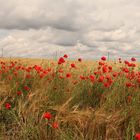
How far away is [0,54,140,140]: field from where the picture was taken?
418 cm

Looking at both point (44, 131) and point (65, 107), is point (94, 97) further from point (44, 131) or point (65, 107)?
point (44, 131)

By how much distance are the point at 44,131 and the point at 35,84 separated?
2.07m

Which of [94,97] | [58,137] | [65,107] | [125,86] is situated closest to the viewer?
[58,137]

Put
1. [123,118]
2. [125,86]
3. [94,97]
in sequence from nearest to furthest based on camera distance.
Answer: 1. [123,118]
2. [94,97]
3. [125,86]

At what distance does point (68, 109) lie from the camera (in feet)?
15.6

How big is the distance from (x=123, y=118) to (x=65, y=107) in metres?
0.88

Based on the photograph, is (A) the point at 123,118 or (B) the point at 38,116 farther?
(B) the point at 38,116

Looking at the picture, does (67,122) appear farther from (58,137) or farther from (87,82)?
(87,82)

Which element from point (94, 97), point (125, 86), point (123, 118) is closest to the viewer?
point (123, 118)

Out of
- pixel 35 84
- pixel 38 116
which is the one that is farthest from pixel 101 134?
pixel 35 84

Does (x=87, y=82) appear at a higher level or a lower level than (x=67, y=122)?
higher

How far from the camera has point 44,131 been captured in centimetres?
409

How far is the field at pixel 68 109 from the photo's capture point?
4.18 metres

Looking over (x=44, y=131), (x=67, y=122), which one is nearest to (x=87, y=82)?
(x=67, y=122)
